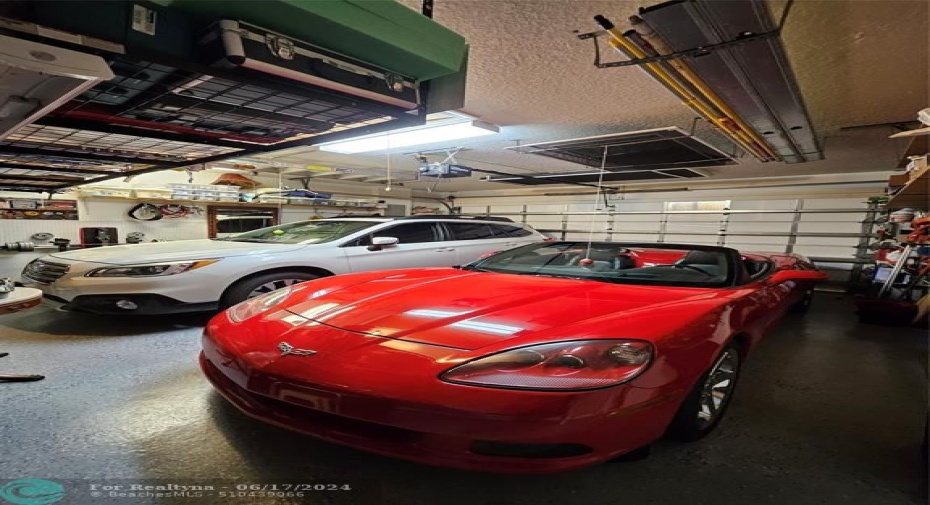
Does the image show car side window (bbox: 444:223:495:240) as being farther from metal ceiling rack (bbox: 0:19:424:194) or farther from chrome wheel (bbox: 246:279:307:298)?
metal ceiling rack (bbox: 0:19:424:194)

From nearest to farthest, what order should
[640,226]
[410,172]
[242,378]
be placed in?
1. [242,378]
2. [410,172]
3. [640,226]

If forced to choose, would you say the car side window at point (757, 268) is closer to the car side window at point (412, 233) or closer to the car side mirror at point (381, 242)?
the car side mirror at point (381, 242)

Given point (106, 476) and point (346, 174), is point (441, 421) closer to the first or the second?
point (106, 476)

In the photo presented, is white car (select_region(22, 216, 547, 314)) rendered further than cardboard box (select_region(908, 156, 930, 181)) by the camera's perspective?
Yes

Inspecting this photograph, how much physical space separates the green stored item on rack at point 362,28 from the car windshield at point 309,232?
9.27 ft

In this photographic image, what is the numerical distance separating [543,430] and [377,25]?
1149 millimetres

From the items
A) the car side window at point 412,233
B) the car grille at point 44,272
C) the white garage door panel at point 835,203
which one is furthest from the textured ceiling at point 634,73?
the car grille at point 44,272

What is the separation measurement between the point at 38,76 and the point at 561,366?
58.2 inches

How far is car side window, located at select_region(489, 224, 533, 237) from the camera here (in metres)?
5.24

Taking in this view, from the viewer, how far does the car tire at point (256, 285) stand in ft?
10.1

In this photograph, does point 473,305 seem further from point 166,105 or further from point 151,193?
point 151,193

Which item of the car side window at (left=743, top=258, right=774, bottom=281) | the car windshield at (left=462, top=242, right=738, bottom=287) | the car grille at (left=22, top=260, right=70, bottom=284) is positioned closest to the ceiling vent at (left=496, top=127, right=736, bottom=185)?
the car windshield at (left=462, top=242, right=738, bottom=287)

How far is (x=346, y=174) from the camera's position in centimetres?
725

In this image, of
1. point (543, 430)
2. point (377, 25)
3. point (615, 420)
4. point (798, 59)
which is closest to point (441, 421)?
point (543, 430)
